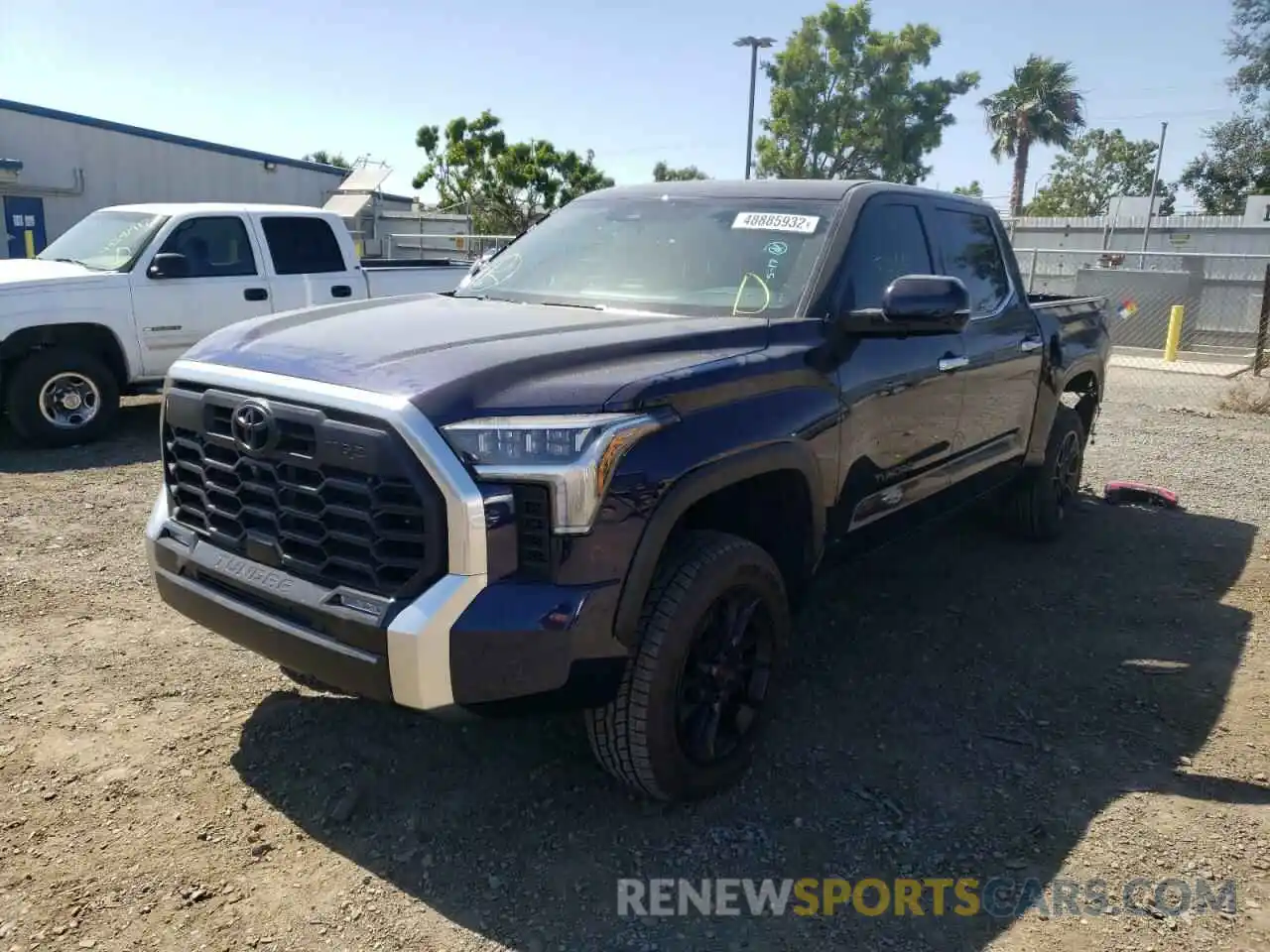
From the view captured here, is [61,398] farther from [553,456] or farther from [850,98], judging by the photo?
[850,98]

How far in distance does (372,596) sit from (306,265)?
7119 millimetres

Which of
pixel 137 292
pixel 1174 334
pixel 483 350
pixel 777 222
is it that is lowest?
pixel 1174 334

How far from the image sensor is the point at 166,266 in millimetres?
7863

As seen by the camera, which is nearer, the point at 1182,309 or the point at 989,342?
the point at 989,342

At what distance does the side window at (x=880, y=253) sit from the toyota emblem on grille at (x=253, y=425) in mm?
1990

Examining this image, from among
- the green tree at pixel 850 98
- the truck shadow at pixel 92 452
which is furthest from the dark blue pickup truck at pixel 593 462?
the green tree at pixel 850 98

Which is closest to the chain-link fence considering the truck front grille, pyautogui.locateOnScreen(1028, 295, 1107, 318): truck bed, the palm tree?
pyautogui.locateOnScreen(1028, 295, 1107, 318): truck bed

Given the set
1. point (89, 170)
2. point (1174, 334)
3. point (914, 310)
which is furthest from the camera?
point (89, 170)

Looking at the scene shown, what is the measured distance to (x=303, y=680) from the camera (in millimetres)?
3090

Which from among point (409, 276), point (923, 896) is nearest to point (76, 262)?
point (409, 276)

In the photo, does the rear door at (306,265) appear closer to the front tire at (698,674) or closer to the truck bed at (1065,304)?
the truck bed at (1065,304)

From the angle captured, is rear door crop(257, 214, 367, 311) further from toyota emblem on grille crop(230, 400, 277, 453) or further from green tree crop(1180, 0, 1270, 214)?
green tree crop(1180, 0, 1270, 214)

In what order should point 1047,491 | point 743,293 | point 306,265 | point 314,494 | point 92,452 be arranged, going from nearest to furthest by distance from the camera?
point 314,494
point 743,293
point 1047,491
point 92,452
point 306,265

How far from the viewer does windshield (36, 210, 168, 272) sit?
8.01 m
